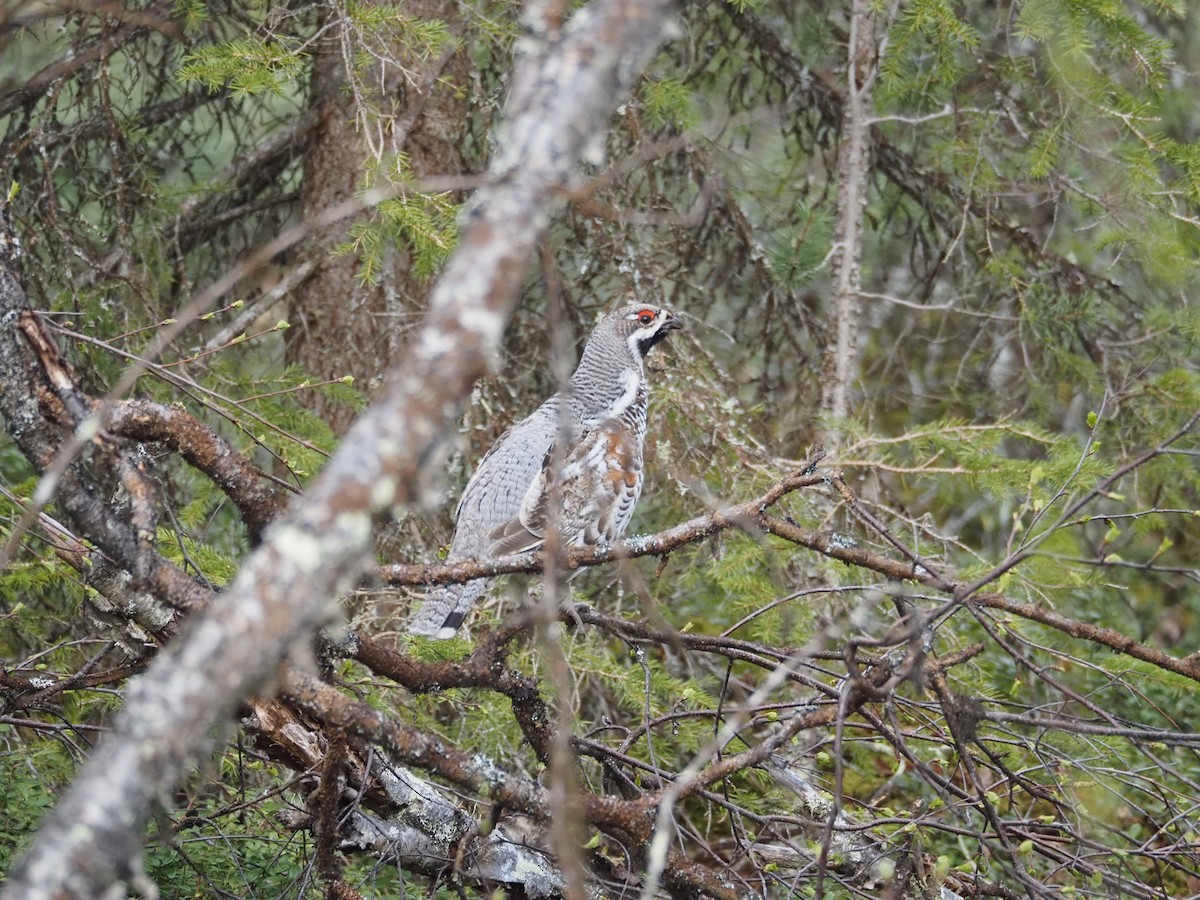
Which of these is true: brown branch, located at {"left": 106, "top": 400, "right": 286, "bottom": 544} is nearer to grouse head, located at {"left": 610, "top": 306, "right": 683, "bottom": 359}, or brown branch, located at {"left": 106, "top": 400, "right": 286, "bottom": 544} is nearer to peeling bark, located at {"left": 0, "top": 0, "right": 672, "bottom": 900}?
peeling bark, located at {"left": 0, "top": 0, "right": 672, "bottom": 900}

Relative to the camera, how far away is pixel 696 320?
21.1 feet

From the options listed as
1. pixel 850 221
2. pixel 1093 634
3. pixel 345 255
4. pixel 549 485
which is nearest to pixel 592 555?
pixel 1093 634

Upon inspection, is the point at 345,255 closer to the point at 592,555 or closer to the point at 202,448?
the point at 202,448

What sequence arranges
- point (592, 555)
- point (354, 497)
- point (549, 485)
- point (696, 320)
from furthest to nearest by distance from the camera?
point (696, 320), point (549, 485), point (592, 555), point (354, 497)

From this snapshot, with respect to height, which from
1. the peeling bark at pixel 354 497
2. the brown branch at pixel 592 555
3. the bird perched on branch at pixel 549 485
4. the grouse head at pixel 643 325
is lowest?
the bird perched on branch at pixel 549 485

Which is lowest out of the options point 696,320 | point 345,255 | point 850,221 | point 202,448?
point 696,320

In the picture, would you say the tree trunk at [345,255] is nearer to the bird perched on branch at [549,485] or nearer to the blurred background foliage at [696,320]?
the blurred background foliage at [696,320]

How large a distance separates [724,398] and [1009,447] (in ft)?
12.9

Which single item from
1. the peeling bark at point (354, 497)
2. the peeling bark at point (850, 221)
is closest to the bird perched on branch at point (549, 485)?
the peeling bark at point (850, 221)

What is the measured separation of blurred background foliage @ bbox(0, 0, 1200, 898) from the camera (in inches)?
177

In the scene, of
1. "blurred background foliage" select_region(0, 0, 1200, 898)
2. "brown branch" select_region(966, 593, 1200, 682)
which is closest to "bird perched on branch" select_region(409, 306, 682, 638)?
→ "blurred background foliage" select_region(0, 0, 1200, 898)

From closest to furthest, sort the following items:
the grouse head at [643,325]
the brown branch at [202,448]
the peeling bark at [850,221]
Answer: the brown branch at [202,448] < the grouse head at [643,325] < the peeling bark at [850,221]

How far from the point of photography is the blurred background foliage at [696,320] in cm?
451

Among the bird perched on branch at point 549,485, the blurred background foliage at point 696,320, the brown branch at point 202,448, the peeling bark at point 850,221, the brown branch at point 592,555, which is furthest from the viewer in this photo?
the peeling bark at point 850,221
